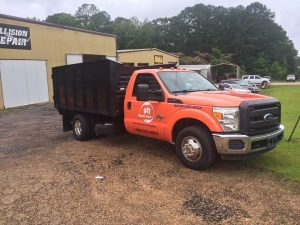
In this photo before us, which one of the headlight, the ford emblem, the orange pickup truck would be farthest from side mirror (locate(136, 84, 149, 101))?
the ford emblem

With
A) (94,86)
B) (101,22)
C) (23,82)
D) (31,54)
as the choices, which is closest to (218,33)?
(101,22)

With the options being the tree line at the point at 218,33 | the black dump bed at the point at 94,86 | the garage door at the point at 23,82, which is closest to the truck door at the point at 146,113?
the black dump bed at the point at 94,86

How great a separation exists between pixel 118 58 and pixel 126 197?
2733cm

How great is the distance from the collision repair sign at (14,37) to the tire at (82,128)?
1260 centimetres

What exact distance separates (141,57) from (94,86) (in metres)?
27.4

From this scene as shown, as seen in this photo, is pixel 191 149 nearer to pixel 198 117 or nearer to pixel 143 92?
pixel 198 117

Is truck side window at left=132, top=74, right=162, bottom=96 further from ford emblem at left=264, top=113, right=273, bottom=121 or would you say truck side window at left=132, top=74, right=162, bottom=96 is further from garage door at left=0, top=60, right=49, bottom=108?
garage door at left=0, top=60, right=49, bottom=108

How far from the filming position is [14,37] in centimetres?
2072

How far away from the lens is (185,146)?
22.2 feet

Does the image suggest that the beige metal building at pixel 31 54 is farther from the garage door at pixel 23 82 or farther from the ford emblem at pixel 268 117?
the ford emblem at pixel 268 117

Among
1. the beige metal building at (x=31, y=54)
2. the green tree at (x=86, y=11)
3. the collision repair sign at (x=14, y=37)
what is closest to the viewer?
the collision repair sign at (x=14, y=37)

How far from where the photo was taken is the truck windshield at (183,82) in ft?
24.3

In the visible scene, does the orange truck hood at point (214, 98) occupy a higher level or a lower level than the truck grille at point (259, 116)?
higher

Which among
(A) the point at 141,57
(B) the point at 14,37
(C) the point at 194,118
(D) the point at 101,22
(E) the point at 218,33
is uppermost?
(D) the point at 101,22
